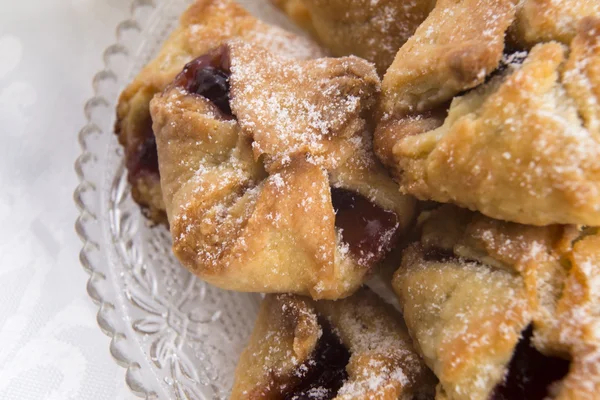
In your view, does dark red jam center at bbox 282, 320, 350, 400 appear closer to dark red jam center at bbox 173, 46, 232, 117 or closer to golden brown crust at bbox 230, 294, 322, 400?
golden brown crust at bbox 230, 294, 322, 400

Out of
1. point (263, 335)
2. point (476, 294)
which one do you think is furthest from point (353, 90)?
point (263, 335)

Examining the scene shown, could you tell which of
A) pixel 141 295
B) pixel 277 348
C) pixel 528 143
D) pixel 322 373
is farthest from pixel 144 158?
pixel 528 143

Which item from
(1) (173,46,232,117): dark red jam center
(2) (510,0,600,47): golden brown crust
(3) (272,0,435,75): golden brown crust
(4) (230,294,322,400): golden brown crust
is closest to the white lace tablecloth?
(4) (230,294,322,400): golden brown crust

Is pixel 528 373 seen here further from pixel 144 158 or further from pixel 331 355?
pixel 144 158

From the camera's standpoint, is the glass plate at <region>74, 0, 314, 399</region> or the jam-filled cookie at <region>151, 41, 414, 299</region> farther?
the glass plate at <region>74, 0, 314, 399</region>

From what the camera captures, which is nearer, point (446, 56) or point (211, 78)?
point (446, 56)

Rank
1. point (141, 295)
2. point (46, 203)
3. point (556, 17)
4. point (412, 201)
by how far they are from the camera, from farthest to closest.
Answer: point (46, 203), point (141, 295), point (412, 201), point (556, 17)
